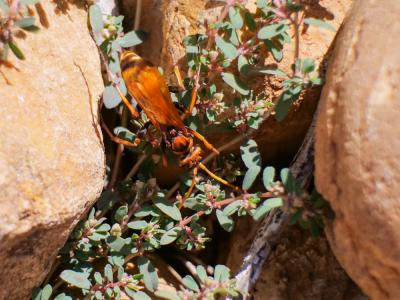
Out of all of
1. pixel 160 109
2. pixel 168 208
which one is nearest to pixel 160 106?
pixel 160 109

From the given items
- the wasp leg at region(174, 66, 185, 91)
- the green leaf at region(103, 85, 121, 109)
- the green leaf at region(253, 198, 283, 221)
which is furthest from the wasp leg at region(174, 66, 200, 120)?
the green leaf at region(253, 198, 283, 221)

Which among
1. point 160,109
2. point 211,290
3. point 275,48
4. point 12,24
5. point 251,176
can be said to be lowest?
point 211,290

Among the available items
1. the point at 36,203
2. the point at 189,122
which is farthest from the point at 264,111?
the point at 36,203

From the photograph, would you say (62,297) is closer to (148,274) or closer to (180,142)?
(148,274)

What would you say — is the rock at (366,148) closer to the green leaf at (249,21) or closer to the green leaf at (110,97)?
the green leaf at (249,21)

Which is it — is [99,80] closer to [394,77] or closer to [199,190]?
[199,190]

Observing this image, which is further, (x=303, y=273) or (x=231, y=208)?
(x=303, y=273)
